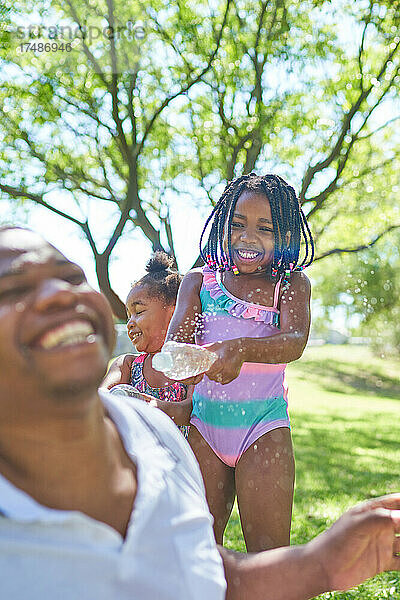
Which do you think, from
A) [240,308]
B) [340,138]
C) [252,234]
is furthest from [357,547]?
[340,138]

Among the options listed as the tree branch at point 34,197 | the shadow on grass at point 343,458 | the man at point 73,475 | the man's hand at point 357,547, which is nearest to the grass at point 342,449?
the shadow on grass at point 343,458

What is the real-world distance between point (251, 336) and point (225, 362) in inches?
16.0

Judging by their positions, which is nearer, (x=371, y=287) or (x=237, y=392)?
(x=237, y=392)

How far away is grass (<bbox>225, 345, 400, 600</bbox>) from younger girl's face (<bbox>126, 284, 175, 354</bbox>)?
1.49 meters

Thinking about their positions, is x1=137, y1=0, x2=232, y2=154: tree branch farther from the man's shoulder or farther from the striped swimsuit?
the man's shoulder

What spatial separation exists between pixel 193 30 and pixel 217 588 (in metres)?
9.11

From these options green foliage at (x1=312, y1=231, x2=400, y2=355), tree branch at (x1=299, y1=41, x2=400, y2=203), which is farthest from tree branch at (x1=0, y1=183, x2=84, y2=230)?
green foliage at (x1=312, y1=231, x2=400, y2=355)

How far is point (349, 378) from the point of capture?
22.5 metres

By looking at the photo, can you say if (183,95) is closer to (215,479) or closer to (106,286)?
(106,286)

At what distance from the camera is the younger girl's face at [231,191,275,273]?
7.28ft

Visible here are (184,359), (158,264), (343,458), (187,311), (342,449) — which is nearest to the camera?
(184,359)

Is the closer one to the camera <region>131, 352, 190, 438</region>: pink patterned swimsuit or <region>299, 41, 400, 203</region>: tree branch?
<region>131, 352, 190, 438</region>: pink patterned swimsuit

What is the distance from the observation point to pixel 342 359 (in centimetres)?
2642

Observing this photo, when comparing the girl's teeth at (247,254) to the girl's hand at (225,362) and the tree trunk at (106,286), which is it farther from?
the tree trunk at (106,286)
